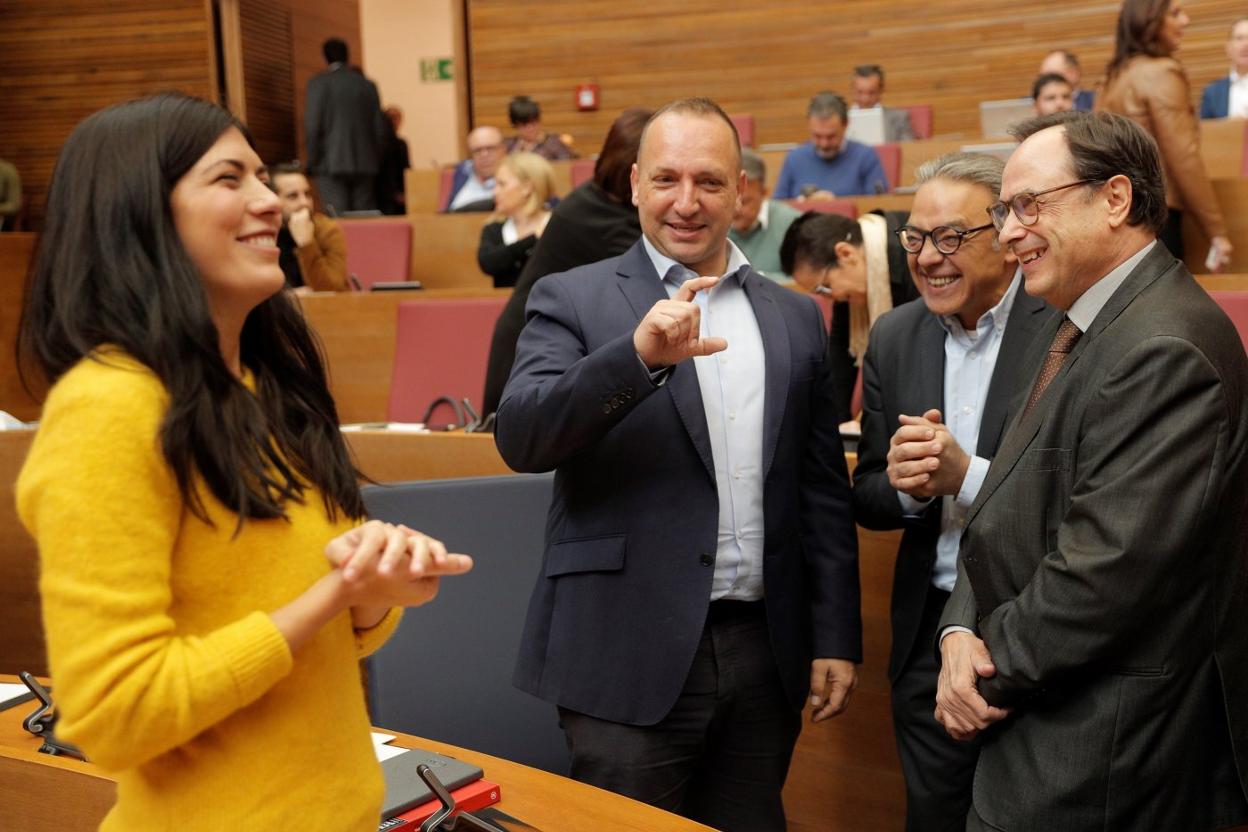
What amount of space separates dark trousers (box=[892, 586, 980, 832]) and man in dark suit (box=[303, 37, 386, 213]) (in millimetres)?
6366

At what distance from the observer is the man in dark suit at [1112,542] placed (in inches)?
49.4

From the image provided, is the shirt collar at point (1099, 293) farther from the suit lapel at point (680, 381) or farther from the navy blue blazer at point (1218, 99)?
the navy blue blazer at point (1218, 99)

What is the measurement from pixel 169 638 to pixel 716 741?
0.91m

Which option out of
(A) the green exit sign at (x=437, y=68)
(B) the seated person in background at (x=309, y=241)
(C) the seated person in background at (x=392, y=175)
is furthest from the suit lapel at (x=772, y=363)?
(A) the green exit sign at (x=437, y=68)

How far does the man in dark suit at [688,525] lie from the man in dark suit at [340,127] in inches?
244

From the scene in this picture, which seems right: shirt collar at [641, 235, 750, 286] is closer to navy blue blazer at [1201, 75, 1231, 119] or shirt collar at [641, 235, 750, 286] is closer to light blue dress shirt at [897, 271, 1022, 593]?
light blue dress shirt at [897, 271, 1022, 593]

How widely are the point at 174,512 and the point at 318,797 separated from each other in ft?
0.78

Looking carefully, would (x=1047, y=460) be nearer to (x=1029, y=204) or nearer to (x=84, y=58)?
(x=1029, y=204)

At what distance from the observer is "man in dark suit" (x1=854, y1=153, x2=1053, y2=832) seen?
5.54 feet

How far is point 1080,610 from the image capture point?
1267 mm

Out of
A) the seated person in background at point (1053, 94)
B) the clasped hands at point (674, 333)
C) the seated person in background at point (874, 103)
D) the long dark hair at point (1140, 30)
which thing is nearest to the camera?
the clasped hands at point (674, 333)

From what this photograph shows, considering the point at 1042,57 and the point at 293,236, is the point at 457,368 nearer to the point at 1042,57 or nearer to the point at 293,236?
the point at 293,236

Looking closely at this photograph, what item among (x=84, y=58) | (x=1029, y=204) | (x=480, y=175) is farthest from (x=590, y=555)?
(x=84, y=58)

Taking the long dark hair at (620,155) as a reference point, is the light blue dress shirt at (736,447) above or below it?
below
